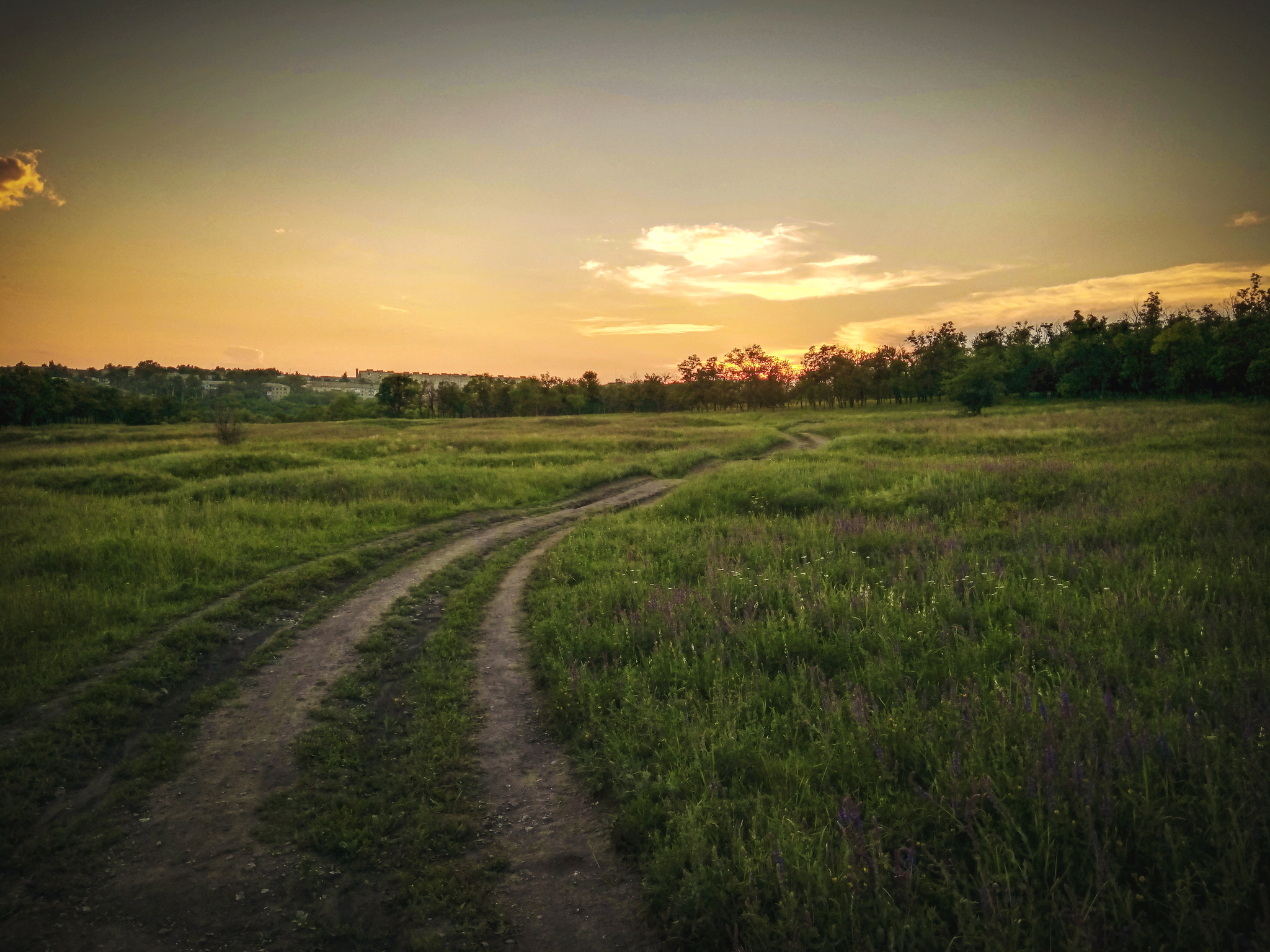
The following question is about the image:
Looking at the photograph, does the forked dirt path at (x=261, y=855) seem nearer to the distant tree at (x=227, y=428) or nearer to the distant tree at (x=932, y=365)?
the distant tree at (x=227, y=428)

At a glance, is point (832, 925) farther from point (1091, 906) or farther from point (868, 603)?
point (868, 603)

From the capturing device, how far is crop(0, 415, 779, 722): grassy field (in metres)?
8.95

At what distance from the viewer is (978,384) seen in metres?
63.6

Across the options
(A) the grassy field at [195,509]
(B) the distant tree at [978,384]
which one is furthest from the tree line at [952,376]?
(A) the grassy field at [195,509]

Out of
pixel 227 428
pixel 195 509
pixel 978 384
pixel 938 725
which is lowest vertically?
pixel 938 725

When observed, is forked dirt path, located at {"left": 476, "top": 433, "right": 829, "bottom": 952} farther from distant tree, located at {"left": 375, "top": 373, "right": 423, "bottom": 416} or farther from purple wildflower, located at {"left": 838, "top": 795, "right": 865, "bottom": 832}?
distant tree, located at {"left": 375, "top": 373, "right": 423, "bottom": 416}

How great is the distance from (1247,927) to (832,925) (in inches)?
83.8

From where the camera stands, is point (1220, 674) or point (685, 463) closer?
point (1220, 674)

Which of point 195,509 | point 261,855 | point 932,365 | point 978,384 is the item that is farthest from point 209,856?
point 932,365

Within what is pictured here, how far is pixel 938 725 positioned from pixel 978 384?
6958 cm

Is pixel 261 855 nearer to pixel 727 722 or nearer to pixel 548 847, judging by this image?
pixel 548 847

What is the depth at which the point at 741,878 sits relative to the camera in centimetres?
393

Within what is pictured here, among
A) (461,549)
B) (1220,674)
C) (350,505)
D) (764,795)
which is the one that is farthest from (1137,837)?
(350,505)

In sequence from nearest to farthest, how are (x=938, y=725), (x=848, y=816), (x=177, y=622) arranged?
(x=848, y=816) → (x=938, y=725) → (x=177, y=622)
